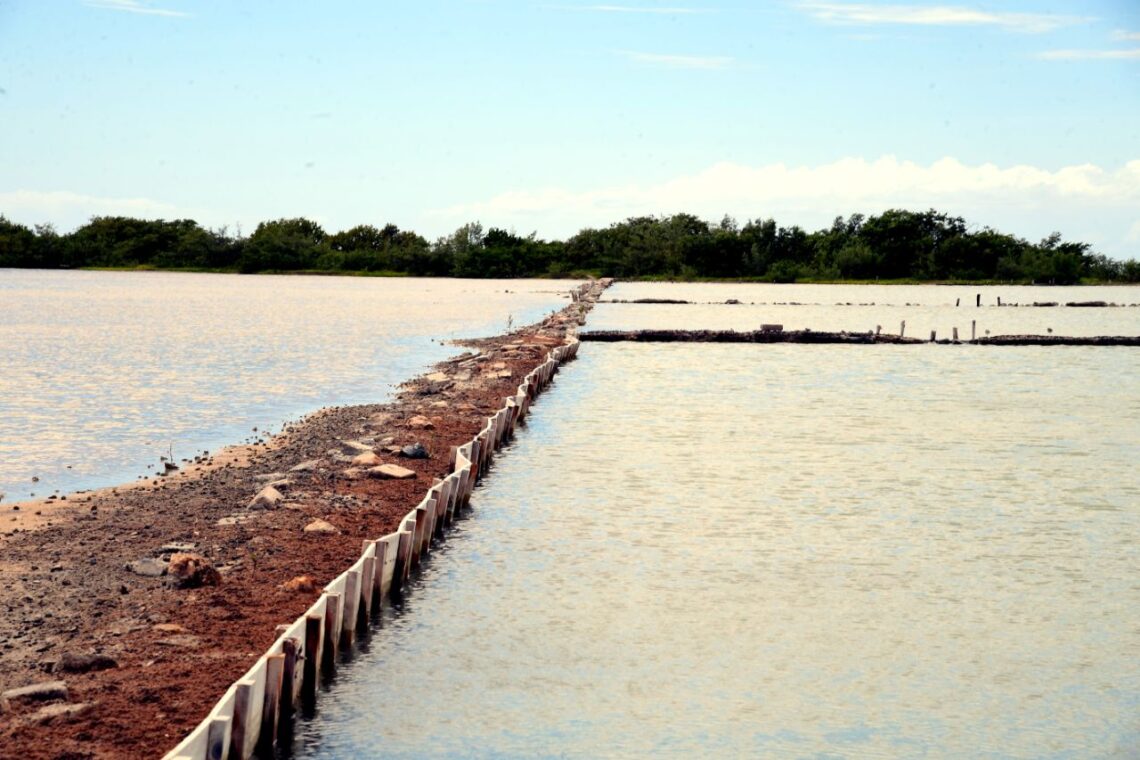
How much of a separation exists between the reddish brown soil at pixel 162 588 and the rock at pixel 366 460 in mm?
368

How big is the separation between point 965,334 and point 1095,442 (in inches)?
1686

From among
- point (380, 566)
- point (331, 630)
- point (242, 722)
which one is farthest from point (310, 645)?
point (380, 566)

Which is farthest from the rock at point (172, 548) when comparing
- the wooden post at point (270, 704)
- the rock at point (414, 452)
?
the rock at point (414, 452)

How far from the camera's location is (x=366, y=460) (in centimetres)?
2234

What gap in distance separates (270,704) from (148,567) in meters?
5.22

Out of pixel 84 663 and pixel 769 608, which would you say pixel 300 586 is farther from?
pixel 769 608

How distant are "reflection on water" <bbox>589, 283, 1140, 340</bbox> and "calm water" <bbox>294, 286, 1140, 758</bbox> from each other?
44817 mm

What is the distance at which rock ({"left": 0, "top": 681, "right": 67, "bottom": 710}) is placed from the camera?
10469mm

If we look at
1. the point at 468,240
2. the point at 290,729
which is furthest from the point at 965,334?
the point at 468,240

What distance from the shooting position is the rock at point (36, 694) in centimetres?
1047

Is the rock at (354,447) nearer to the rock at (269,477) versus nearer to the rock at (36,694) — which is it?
the rock at (269,477)

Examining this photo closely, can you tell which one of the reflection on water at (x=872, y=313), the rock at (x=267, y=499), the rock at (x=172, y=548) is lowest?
the rock at (x=172, y=548)

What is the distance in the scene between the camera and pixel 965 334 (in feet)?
236

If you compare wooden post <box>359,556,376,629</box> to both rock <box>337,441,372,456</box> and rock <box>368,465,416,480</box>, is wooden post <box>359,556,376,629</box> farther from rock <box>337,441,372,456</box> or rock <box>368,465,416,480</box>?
rock <box>337,441,372,456</box>
